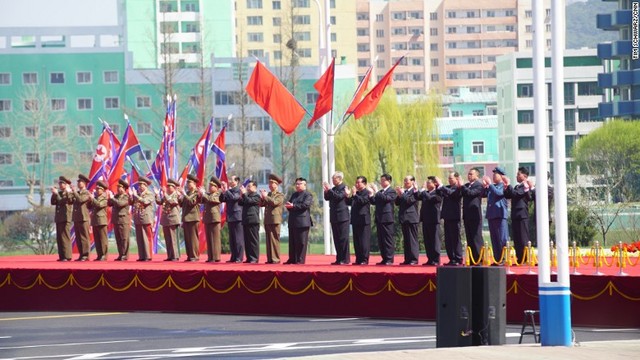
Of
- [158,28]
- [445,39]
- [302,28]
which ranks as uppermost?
[445,39]

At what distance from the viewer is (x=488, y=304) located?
14844 millimetres

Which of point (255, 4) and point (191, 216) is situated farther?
point (255, 4)

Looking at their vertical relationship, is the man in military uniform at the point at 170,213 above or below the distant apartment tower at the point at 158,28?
below

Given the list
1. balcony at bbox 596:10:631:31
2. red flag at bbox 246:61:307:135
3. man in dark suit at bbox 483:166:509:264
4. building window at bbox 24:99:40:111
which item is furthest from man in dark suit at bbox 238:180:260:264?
balcony at bbox 596:10:631:31

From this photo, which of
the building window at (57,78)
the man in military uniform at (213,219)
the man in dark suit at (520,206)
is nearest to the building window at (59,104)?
the building window at (57,78)

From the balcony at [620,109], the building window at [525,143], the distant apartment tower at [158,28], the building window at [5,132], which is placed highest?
the distant apartment tower at [158,28]

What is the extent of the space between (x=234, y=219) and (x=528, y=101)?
73.4 m

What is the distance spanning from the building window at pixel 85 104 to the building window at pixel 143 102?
339 centimetres

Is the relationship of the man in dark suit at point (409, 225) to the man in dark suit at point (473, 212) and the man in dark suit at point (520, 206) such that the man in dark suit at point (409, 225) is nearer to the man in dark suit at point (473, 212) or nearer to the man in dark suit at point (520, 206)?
the man in dark suit at point (473, 212)

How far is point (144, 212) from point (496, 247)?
328 inches

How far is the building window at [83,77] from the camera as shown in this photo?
282 feet

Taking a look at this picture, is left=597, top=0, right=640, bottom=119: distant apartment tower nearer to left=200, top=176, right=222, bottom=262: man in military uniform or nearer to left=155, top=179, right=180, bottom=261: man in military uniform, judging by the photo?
left=155, top=179, right=180, bottom=261: man in military uniform

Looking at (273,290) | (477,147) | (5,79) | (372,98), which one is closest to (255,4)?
(477,147)

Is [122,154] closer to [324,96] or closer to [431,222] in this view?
[324,96]
